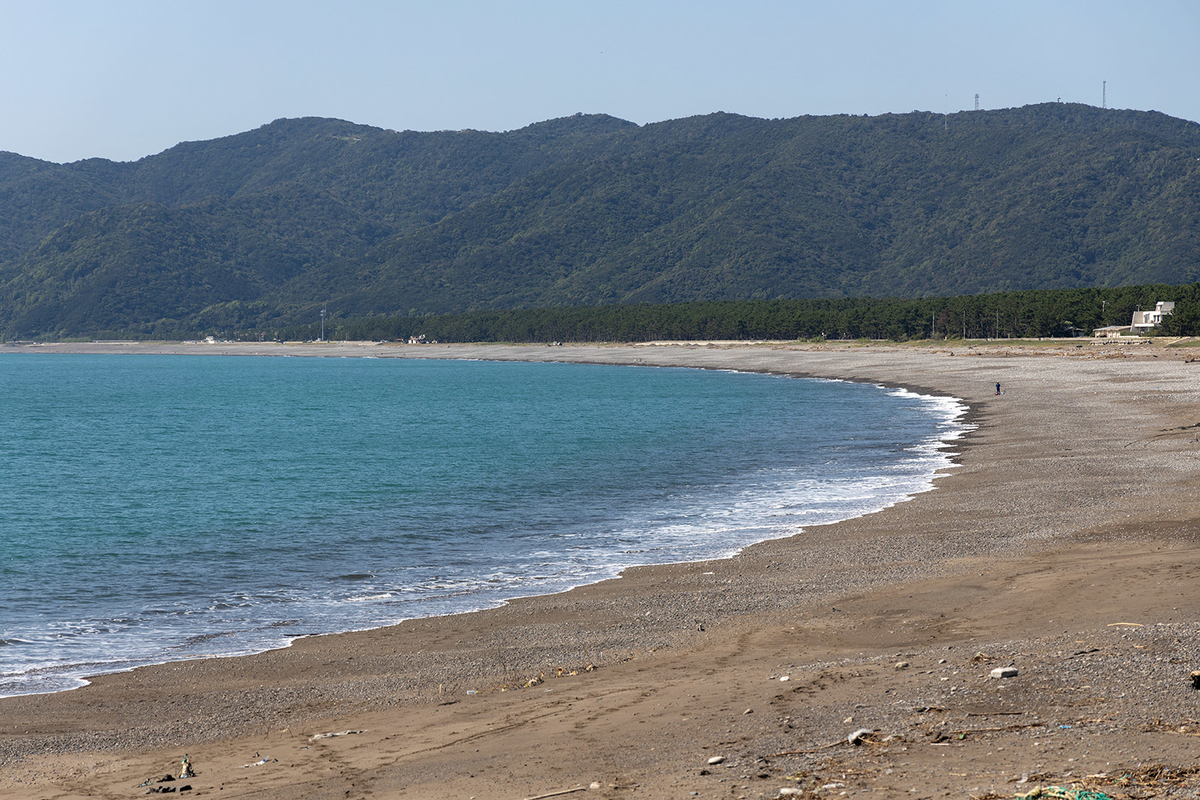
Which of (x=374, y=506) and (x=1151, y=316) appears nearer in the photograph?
(x=374, y=506)

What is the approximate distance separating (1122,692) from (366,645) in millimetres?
9579

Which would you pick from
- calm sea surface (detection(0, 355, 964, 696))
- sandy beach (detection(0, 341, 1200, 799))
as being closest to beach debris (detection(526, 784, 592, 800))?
sandy beach (detection(0, 341, 1200, 799))

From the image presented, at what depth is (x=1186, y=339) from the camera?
105500mm

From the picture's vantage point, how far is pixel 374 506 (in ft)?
98.8

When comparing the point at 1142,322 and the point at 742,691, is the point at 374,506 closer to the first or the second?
the point at 742,691

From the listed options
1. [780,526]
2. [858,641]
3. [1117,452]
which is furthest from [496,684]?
[1117,452]

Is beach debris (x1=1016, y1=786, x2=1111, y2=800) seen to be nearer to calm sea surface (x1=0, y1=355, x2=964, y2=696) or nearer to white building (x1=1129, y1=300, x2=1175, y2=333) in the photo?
calm sea surface (x1=0, y1=355, x2=964, y2=696)

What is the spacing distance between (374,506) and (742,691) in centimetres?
2144

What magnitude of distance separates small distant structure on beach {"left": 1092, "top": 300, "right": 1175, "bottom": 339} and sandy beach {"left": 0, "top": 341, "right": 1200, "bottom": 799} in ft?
399

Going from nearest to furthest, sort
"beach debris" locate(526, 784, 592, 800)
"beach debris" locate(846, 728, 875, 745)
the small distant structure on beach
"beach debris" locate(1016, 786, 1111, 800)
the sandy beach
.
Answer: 1. "beach debris" locate(1016, 786, 1111, 800)
2. "beach debris" locate(526, 784, 592, 800)
3. the sandy beach
4. "beach debris" locate(846, 728, 875, 745)
5. the small distant structure on beach

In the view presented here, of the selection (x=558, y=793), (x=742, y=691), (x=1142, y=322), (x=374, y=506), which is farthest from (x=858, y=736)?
(x=1142, y=322)

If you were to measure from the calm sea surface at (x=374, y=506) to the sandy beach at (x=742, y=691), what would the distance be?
211 cm

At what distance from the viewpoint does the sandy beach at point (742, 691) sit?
7.90m

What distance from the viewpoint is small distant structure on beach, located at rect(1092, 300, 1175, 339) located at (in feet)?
422
